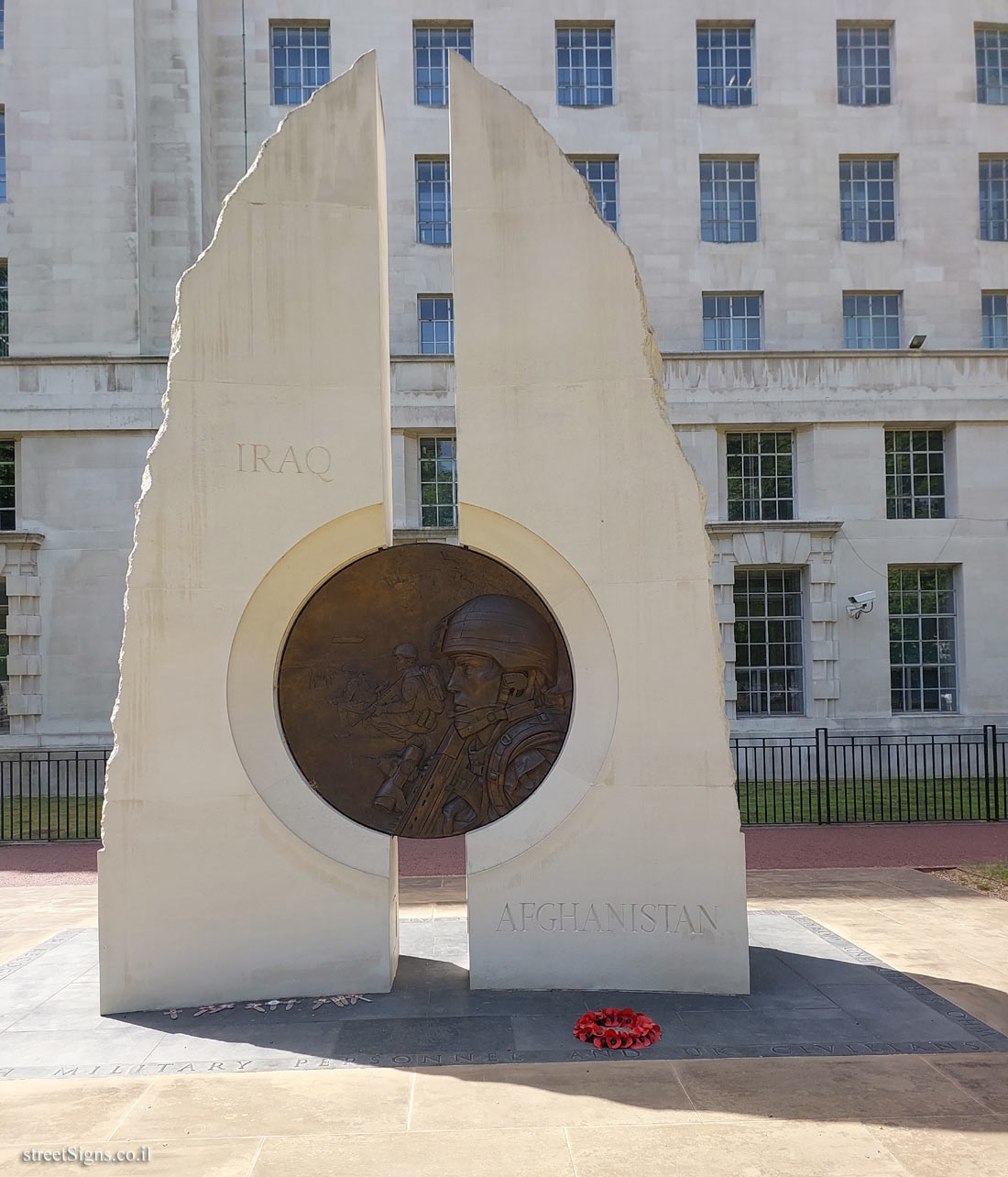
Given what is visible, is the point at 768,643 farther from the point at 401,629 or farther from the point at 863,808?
the point at 401,629

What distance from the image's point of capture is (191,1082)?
19.1 ft

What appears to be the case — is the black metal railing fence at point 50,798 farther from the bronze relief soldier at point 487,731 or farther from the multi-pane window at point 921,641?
the multi-pane window at point 921,641

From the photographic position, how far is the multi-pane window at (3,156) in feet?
78.0

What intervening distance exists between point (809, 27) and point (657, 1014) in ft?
84.6

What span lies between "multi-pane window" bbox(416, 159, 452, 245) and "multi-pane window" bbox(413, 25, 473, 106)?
4.94 ft

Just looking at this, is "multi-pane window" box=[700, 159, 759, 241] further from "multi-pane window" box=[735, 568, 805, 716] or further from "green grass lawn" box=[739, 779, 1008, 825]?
"green grass lawn" box=[739, 779, 1008, 825]

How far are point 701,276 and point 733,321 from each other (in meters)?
1.37

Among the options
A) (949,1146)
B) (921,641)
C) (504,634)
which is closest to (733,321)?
(921,641)

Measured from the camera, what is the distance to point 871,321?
25.5 meters

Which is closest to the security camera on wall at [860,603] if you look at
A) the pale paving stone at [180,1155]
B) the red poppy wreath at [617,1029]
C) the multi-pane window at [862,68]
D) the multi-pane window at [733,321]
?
the multi-pane window at [733,321]

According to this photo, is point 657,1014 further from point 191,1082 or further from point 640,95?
point 640,95

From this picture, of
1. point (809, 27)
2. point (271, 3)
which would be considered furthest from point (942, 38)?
point (271, 3)

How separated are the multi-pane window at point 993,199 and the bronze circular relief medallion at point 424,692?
2345 centimetres

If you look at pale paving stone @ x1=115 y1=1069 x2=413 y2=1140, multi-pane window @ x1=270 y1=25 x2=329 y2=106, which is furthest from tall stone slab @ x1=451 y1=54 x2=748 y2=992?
multi-pane window @ x1=270 y1=25 x2=329 y2=106
